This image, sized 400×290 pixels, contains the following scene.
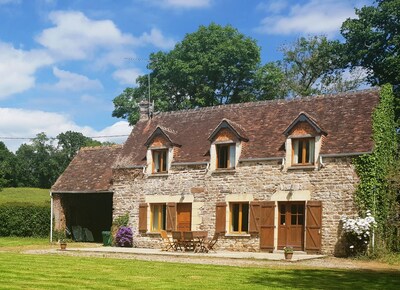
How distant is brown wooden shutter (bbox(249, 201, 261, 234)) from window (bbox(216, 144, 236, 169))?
216 centimetres

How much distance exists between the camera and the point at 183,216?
27.6m

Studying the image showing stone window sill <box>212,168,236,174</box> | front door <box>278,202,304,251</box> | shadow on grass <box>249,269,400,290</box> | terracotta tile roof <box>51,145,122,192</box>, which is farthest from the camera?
terracotta tile roof <box>51,145,122,192</box>

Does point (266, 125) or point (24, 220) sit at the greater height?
point (266, 125)

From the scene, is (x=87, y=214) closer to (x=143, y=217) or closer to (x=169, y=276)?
(x=143, y=217)

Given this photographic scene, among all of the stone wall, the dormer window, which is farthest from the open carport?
the dormer window

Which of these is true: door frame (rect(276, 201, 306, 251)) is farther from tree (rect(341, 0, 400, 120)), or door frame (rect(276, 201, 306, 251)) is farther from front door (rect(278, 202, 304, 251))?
tree (rect(341, 0, 400, 120))

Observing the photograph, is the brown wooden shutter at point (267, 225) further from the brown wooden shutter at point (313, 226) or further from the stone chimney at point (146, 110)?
the stone chimney at point (146, 110)

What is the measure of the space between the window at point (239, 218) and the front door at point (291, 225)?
1604 mm

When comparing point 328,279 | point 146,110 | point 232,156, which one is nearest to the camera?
point 328,279

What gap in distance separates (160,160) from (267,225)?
656 cm

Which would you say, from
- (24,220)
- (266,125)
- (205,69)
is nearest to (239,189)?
(266,125)

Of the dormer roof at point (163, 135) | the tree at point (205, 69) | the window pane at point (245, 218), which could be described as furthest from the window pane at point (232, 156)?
the tree at point (205, 69)

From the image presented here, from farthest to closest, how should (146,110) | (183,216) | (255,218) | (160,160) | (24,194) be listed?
1. (24,194)
2. (146,110)
3. (160,160)
4. (183,216)
5. (255,218)

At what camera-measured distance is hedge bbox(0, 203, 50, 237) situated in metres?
35.6
